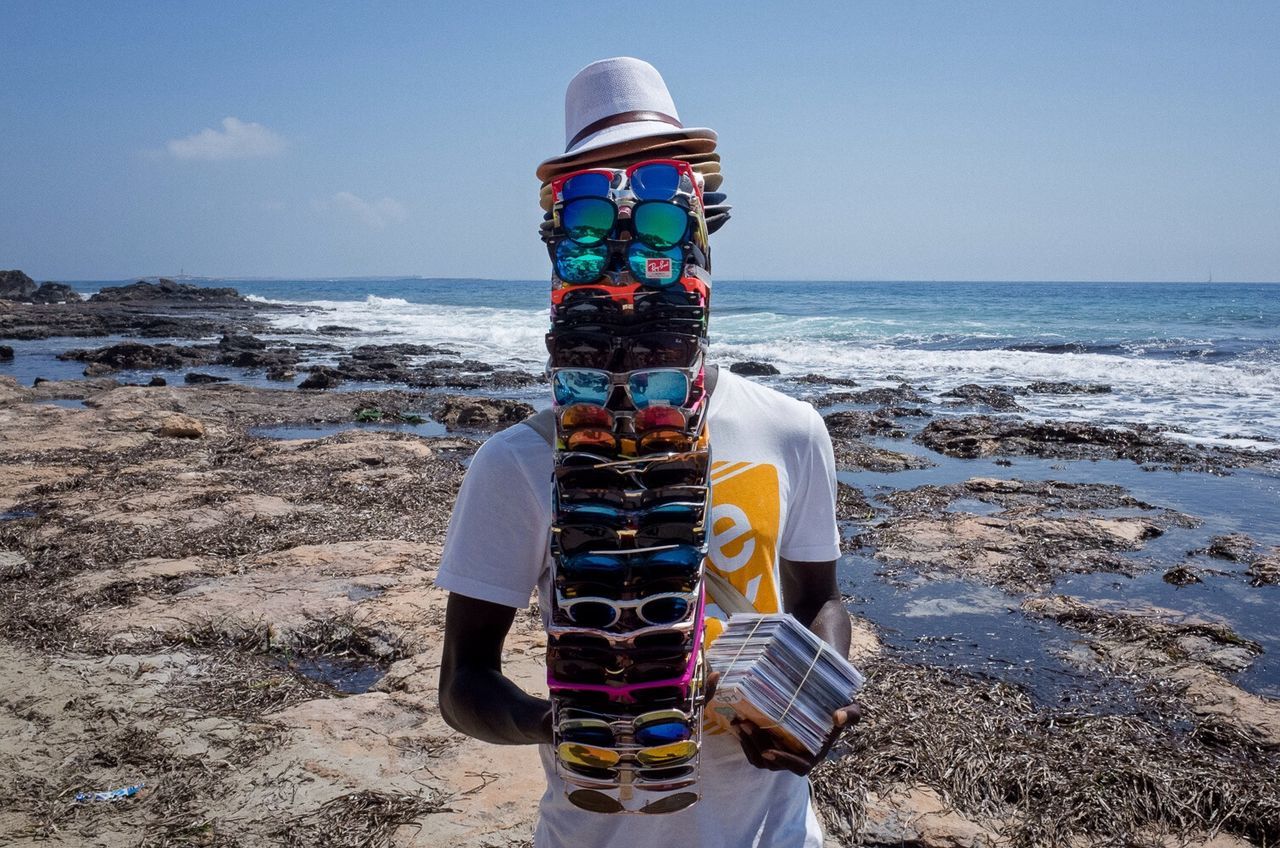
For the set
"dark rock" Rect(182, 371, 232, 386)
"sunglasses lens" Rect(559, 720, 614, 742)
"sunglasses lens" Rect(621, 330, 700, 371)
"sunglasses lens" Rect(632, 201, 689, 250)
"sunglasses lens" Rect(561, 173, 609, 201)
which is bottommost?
"dark rock" Rect(182, 371, 232, 386)

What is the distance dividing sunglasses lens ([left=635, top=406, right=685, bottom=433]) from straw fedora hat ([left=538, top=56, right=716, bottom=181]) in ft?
1.54

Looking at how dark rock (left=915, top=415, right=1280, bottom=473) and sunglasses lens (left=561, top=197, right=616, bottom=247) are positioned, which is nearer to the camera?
sunglasses lens (left=561, top=197, right=616, bottom=247)

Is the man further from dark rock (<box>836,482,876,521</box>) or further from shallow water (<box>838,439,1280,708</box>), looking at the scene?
dark rock (<box>836,482,876,521</box>)

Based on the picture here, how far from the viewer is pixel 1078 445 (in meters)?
12.6

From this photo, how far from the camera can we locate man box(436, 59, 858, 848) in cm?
151

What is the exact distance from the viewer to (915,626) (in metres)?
5.83

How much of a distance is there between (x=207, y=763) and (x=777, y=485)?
338 cm

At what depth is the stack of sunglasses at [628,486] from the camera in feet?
4.38

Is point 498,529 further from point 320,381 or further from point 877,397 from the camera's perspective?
point 320,381

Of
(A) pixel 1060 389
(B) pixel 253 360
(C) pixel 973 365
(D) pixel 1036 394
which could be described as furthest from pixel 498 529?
(B) pixel 253 360

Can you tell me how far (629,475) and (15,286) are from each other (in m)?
67.3

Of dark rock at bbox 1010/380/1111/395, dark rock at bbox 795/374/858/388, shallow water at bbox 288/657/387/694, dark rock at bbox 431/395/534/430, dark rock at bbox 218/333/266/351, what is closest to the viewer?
shallow water at bbox 288/657/387/694

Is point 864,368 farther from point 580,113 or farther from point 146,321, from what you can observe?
point 146,321

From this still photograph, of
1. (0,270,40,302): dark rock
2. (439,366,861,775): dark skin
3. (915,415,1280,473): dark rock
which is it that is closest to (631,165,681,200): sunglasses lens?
(439,366,861,775): dark skin
